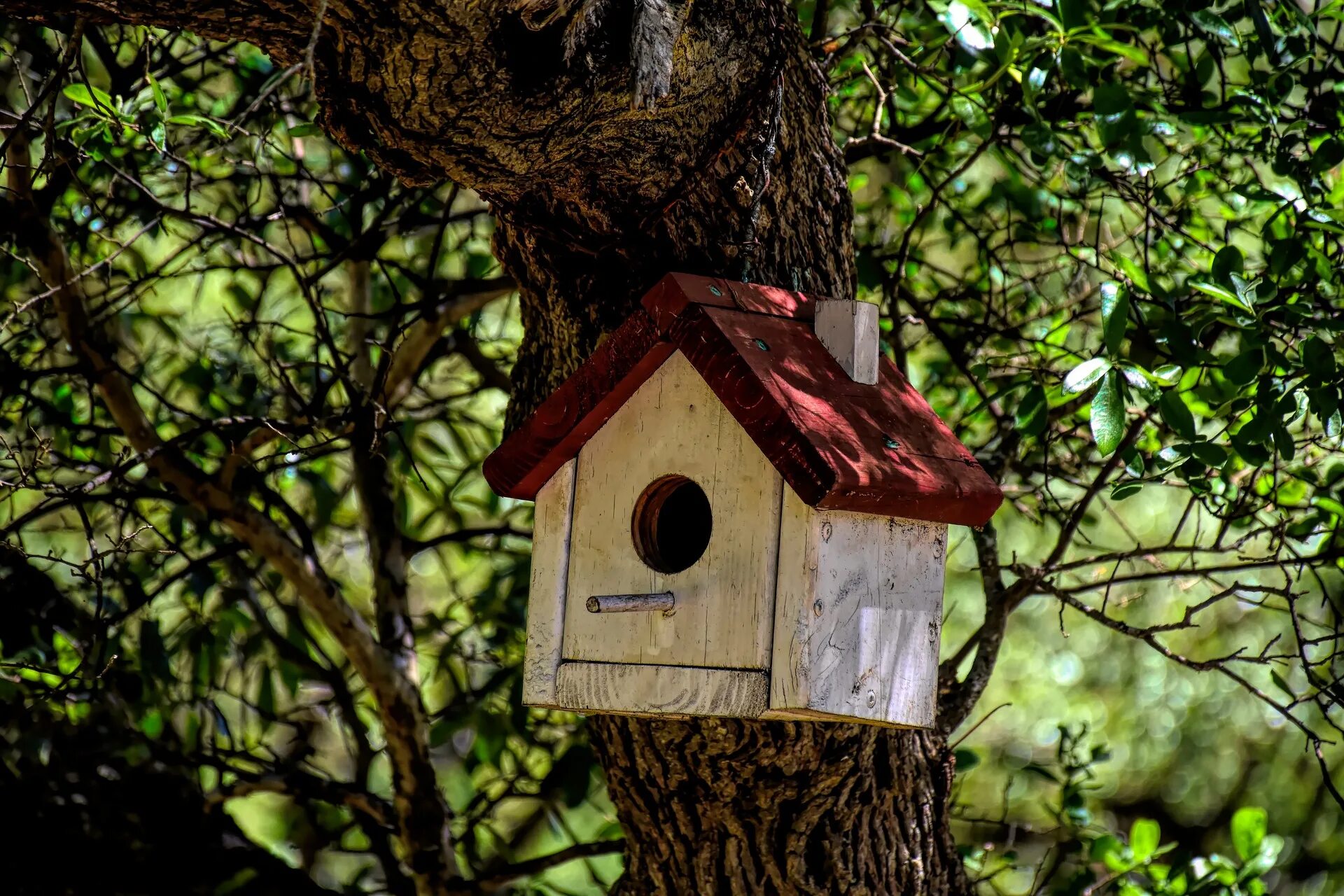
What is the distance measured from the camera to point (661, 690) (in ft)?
6.34

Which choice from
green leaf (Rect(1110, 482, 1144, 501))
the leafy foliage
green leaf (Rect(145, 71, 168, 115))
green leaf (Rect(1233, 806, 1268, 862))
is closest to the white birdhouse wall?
green leaf (Rect(1110, 482, 1144, 501))

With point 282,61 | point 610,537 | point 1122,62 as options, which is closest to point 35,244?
point 282,61

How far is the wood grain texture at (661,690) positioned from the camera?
1.85 meters

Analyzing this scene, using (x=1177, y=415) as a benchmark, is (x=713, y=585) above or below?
below

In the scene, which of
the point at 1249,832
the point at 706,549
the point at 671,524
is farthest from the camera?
the point at 1249,832

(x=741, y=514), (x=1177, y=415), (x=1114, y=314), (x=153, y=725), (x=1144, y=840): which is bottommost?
(x=1144, y=840)

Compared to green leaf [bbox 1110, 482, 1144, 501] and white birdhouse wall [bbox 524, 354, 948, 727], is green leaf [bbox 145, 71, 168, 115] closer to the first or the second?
white birdhouse wall [bbox 524, 354, 948, 727]

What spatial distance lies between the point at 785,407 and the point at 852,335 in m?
0.26

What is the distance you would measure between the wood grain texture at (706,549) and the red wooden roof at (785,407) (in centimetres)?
5

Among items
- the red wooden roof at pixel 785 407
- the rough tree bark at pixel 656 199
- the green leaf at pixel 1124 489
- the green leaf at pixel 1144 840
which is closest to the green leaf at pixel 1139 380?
the green leaf at pixel 1124 489

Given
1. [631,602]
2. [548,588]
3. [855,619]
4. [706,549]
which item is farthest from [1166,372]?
[548,588]

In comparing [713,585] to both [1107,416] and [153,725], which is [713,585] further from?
[153,725]

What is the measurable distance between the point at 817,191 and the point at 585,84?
590 mm

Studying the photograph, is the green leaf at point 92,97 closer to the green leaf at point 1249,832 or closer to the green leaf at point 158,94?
the green leaf at point 158,94
